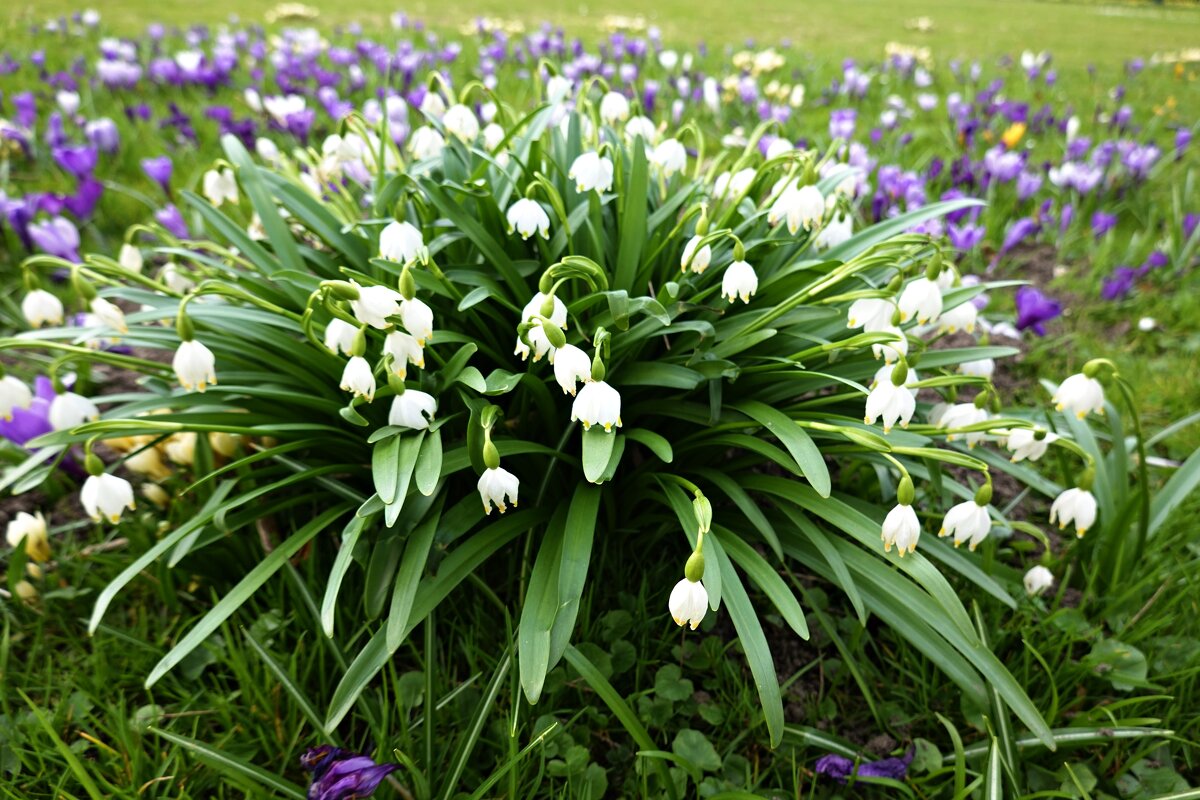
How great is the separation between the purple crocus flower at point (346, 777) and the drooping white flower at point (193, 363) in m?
0.81

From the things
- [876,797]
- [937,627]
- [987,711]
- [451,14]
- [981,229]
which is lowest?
[876,797]

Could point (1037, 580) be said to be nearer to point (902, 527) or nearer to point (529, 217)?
point (902, 527)

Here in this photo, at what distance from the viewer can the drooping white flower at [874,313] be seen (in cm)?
176

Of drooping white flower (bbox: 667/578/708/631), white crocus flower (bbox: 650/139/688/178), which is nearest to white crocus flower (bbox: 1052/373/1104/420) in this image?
drooping white flower (bbox: 667/578/708/631)

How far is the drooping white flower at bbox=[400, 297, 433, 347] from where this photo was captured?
60.2 inches

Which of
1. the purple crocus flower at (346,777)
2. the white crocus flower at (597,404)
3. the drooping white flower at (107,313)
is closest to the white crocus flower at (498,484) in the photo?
the white crocus flower at (597,404)

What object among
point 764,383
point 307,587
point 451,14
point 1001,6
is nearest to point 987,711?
point 764,383

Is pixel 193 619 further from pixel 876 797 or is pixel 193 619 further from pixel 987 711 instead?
pixel 987 711

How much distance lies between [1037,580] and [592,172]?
4.83 feet

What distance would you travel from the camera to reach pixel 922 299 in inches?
68.1

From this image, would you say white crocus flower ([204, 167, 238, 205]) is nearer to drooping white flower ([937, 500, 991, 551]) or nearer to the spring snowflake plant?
the spring snowflake plant

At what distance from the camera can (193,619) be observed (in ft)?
6.34

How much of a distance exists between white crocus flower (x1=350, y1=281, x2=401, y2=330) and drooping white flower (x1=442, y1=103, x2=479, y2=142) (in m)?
0.89

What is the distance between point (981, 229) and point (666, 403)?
7.39ft
